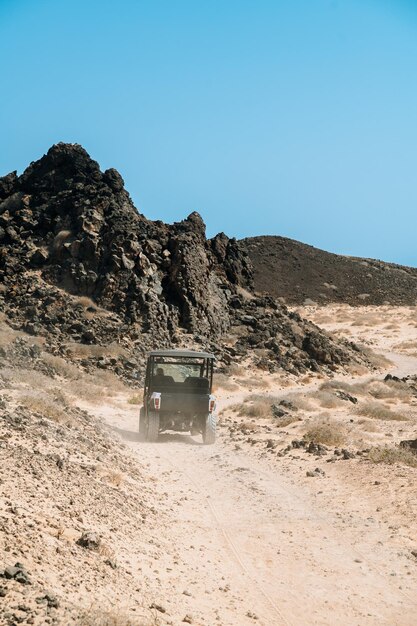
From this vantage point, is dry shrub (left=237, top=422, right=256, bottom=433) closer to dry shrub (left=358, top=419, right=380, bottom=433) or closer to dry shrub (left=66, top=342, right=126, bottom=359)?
dry shrub (left=358, top=419, right=380, bottom=433)

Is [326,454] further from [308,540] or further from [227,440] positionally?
[308,540]

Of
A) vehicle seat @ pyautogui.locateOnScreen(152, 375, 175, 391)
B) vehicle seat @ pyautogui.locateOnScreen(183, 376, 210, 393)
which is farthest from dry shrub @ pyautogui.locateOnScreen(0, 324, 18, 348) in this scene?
vehicle seat @ pyautogui.locateOnScreen(183, 376, 210, 393)

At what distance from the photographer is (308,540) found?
8906 millimetres

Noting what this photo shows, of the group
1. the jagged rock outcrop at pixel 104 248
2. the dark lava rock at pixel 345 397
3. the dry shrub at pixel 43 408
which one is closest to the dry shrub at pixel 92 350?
the jagged rock outcrop at pixel 104 248

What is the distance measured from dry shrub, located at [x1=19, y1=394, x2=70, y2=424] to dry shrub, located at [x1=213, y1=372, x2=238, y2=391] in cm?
1672

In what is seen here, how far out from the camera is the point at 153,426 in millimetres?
16562

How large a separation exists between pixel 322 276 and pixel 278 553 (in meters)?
90.4

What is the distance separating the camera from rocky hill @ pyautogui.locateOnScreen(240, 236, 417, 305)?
9050 centimetres

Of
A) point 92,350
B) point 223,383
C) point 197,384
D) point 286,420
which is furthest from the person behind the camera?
point 92,350

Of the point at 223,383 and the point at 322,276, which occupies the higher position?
the point at 322,276

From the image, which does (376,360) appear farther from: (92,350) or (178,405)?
(178,405)

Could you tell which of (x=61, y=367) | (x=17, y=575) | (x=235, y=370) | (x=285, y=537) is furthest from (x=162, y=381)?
(x=235, y=370)

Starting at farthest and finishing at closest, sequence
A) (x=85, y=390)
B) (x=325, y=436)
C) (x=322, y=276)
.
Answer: (x=322, y=276) → (x=85, y=390) → (x=325, y=436)

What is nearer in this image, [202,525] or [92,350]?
[202,525]
